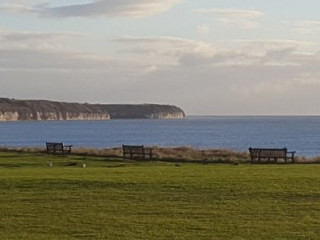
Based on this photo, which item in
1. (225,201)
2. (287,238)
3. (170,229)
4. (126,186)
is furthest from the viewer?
(126,186)

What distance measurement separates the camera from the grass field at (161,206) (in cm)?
1630

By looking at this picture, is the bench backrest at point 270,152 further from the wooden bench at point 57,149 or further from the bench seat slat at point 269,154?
the wooden bench at point 57,149

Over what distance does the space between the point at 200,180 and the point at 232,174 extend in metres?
3.01

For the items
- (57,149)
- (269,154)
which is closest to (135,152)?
(57,149)

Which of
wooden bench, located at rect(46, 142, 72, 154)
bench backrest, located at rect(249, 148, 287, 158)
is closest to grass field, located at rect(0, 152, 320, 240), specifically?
bench backrest, located at rect(249, 148, 287, 158)

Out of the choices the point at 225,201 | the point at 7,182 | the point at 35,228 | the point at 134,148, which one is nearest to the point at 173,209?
the point at 225,201

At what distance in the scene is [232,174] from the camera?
28.2 metres

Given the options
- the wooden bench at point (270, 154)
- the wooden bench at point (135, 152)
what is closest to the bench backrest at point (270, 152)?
the wooden bench at point (270, 154)

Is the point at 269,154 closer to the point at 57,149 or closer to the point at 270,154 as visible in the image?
the point at 270,154

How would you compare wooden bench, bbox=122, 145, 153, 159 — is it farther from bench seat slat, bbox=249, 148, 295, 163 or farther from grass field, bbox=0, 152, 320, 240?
grass field, bbox=0, 152, 320, 240

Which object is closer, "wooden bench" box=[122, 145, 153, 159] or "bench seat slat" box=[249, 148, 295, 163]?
"bench seat slat" box=[249, 148, 295, 163]

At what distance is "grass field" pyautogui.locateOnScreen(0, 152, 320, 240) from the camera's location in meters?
16.3

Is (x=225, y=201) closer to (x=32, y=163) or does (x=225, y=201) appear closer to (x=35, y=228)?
(x=35, y=228)

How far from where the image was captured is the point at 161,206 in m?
19.9
